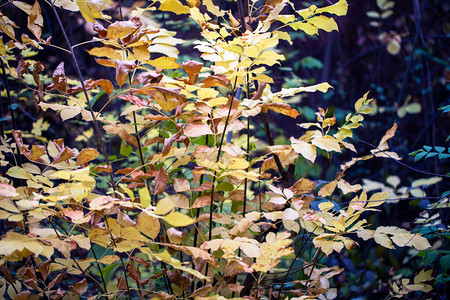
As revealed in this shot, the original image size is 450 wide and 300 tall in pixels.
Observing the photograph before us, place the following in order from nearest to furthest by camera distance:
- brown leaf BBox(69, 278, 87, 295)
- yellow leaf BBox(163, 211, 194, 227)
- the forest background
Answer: yellow leaf BBox(163, 211, 194, 227), brown leaf BBox(69, 278, 87, 295), the forest background

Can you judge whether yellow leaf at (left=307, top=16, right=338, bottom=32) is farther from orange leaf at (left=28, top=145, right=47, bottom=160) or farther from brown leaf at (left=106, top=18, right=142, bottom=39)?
orange leaf at (left=28, top=145, right=47, bottom=160)

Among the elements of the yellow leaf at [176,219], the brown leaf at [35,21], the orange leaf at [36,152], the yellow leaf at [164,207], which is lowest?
the yellow leaf at [176,219]

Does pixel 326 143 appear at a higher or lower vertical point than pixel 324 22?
lower

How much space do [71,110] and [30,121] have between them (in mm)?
1499

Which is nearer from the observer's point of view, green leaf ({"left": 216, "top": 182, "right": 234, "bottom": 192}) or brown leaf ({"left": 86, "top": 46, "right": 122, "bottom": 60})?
brown leaf ({"left": 86, "top": 46, "right": 122, "bottom": 60})

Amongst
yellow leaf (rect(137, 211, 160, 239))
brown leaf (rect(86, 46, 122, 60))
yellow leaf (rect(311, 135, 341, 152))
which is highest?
brown leaf (rect(86, 46, 122, 60))

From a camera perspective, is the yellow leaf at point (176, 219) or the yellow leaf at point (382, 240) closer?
the yellow leaf at point (176, 219)

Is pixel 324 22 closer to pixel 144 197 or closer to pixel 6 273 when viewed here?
pixel 144 197

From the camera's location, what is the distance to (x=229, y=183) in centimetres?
71

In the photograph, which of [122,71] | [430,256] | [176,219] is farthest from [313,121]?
[176,219]

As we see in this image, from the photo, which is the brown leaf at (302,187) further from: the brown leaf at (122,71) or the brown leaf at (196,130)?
the brown leaf at (122,71)

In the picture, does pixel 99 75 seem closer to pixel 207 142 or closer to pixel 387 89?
pixel 207 142

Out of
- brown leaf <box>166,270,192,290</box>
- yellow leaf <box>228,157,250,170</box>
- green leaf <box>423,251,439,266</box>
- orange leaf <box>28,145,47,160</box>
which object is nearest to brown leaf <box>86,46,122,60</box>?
orange leaf <box>28,145,47,160</box>

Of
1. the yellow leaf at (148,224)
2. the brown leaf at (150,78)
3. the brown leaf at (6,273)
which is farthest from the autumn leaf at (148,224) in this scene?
the brown leaf at (6,273)
